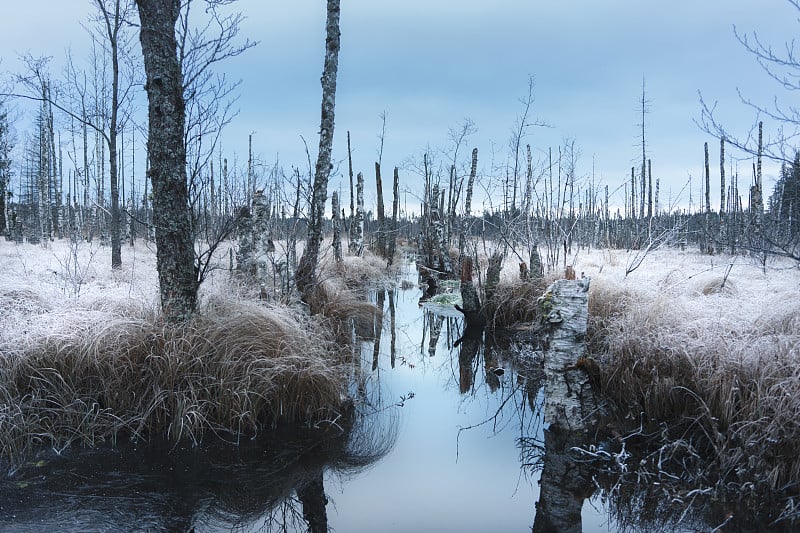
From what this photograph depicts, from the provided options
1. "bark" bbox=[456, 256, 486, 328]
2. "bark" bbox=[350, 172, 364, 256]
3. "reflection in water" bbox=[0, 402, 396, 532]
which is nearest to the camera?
"reflection in water" bbox=[0, 402, 396, 532]

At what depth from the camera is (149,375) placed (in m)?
4.28

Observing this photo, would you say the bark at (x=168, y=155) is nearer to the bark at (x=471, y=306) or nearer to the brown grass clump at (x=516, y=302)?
the bark at (x=471, y=306)

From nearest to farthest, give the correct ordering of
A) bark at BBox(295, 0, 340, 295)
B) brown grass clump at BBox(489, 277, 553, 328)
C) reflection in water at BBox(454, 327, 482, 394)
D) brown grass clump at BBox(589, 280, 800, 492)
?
1. brown grass clump at BBox(589, 280, 800, 492)
2. reflection in water at BBox(454, 327, 482, 394)
3. bark at BBox(295, 0, 340, 295)
4. brown grass clump at BBox(489, 277, 553, 328)

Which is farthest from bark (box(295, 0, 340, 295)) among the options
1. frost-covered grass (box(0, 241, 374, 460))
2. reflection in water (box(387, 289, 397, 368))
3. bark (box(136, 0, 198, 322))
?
bark (box(136, 0, 198, 322))

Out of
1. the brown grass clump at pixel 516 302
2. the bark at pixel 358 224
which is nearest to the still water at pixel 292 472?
the brown grass clump at pixel 516 302

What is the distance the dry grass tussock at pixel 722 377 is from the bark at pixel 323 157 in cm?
457

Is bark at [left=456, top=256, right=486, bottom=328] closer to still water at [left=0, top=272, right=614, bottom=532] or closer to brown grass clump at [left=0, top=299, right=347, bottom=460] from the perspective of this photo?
still water at [left=0, top=272, right=614, bottom=532]

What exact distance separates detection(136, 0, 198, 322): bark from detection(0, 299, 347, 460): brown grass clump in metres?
0.36

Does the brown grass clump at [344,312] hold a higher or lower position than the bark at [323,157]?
lower

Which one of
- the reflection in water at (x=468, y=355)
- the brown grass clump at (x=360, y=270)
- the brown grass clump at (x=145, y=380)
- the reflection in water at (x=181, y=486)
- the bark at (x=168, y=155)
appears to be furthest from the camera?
the brown grass clump at (x=360, y=270)

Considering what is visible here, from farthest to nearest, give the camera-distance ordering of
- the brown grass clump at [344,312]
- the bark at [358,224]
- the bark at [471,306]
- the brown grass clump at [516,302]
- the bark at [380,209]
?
the bark at [380,209] < the bark at [358,224] < the bark at [471,306] < the brown grass clump at [516,302] < the brown grass clump at [344,312]

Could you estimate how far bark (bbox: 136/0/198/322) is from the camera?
4504mm

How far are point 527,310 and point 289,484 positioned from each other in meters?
7.21

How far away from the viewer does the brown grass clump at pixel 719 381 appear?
3.40m
